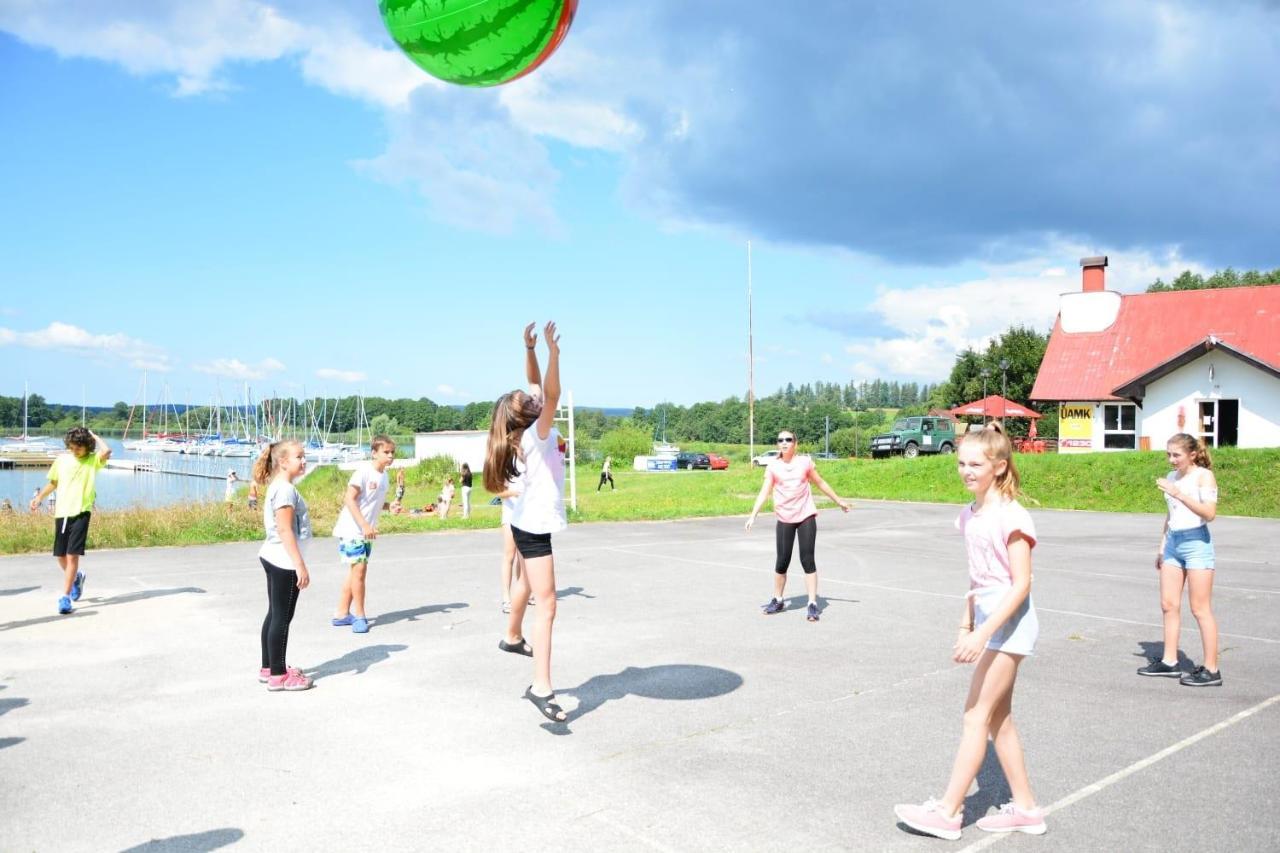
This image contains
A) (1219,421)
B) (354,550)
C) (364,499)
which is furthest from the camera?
(1219,421)

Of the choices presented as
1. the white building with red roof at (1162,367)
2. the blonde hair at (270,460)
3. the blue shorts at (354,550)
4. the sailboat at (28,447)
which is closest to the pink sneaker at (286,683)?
the blonde hair at (270,460)

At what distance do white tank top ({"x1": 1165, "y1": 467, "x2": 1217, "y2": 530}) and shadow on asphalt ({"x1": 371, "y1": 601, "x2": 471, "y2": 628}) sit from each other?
6562 millimetres

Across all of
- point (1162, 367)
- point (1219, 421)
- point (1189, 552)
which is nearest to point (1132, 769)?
point (1189, 552)

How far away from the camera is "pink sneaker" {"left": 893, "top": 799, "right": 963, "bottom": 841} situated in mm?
3955

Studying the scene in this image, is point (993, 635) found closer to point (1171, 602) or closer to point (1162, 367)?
point (1171, 602)

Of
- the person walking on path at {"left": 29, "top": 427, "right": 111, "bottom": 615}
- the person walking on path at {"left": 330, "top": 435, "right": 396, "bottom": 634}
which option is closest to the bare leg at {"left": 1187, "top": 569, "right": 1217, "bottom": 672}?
the person walking on path at {"left": 330, "top": 435, "right": 396, "bottom": 634}

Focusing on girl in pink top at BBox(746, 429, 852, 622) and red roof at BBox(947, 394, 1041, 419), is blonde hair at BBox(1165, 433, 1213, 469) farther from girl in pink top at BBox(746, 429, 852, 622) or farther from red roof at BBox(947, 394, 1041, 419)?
red roof at BBox(947, 394, 1041, 419)

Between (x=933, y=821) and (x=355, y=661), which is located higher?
(x=933, y=821)

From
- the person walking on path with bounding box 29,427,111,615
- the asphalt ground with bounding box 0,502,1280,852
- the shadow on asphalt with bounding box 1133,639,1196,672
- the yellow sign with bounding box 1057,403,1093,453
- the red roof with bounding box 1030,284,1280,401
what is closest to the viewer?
the asphalt ground with bounding box 0,502,1280,852

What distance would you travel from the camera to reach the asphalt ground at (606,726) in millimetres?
4129

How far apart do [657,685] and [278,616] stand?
2664 millimetres

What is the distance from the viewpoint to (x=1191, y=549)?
21.7 feet

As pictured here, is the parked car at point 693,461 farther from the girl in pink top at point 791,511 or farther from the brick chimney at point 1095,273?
the girl in pink top at point 791,511

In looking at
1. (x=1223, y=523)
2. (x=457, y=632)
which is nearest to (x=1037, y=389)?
(x=1223, y=523)
